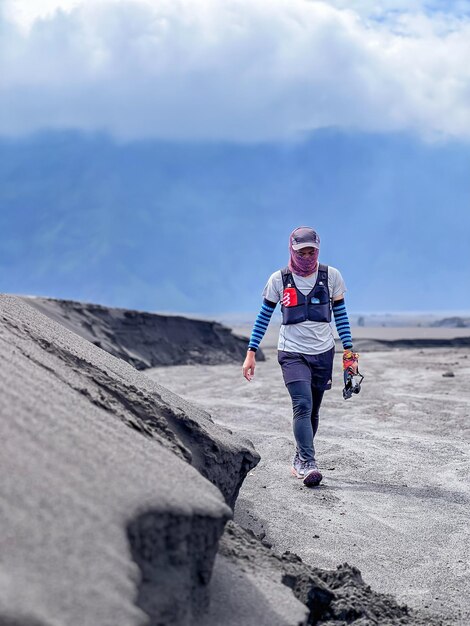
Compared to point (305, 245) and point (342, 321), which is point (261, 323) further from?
point (305, 245)

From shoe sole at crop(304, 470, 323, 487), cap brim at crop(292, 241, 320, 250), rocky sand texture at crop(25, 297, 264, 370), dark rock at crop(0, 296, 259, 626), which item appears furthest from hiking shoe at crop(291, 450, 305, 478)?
rocky sand texture at crop(25, 297, 264, 370)

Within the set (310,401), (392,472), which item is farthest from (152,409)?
(392,472)

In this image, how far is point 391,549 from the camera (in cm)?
376

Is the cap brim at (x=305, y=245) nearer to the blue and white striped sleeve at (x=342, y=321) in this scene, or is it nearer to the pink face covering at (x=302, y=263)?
the pink face covering at (x=302, y=263)

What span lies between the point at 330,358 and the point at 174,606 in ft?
10.5

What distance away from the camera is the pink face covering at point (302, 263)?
5.06 m

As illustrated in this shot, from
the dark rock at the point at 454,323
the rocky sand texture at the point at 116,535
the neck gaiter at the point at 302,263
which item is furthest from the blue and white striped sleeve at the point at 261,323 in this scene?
the dark rock at the point at 454,323

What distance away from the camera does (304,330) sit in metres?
5.14

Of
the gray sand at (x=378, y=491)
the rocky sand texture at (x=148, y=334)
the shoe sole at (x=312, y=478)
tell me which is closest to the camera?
the gray sand at (x=378, y=491)

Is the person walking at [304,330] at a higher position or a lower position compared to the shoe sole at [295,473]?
higher

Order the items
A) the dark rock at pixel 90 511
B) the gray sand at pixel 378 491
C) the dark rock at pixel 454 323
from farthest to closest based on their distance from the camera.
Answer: the dark rock at pixel 454 323 → the gray sand at pixel 378 491 → the dark rock at pixel 90 511

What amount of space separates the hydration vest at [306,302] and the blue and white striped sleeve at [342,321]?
154 mm

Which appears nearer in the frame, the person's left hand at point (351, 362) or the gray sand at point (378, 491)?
the gray sand at point (378, 491)

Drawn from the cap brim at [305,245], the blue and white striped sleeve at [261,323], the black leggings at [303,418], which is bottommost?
the black leggings at [303,418]
